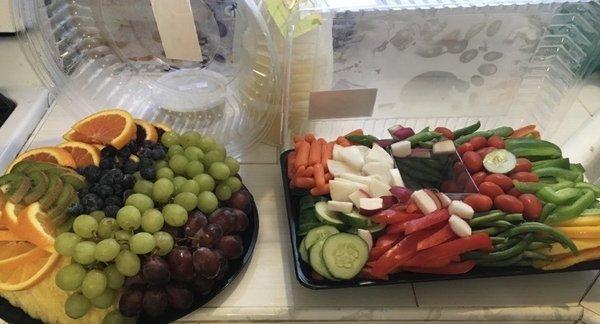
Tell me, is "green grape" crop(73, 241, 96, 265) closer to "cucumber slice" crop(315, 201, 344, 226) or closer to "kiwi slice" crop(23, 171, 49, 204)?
"kiwi slice" crop(23, 171, 49, 204)

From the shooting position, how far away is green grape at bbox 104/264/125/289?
60 cm

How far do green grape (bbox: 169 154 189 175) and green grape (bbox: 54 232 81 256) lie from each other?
0.18m

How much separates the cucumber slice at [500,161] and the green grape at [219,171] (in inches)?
18.2

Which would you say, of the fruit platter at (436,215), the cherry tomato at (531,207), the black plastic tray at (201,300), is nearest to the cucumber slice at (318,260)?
the fruit platter at (436,215)

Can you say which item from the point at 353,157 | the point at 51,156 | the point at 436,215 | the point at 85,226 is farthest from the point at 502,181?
the point at 51,156

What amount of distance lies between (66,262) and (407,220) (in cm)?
51

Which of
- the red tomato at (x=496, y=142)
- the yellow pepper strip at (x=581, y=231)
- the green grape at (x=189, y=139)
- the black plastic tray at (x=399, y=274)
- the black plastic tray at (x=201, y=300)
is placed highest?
the green grape at (x=189, y=139)

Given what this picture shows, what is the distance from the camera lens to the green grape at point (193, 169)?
0.72m

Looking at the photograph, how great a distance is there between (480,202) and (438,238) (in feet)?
0.36

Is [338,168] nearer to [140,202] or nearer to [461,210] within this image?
[461,210]

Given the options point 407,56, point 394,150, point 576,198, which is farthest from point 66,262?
point 576,198

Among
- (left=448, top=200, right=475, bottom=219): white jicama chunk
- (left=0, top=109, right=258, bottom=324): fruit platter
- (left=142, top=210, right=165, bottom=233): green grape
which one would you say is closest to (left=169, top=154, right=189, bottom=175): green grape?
(left=0, top=109, right=258, bottom=324): fruit platter

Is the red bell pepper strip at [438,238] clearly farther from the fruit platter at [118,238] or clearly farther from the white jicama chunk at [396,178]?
the fruit platter at [118,238]

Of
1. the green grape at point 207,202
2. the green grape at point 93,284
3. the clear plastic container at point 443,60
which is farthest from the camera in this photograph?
the clear plastic container at point 443,60
